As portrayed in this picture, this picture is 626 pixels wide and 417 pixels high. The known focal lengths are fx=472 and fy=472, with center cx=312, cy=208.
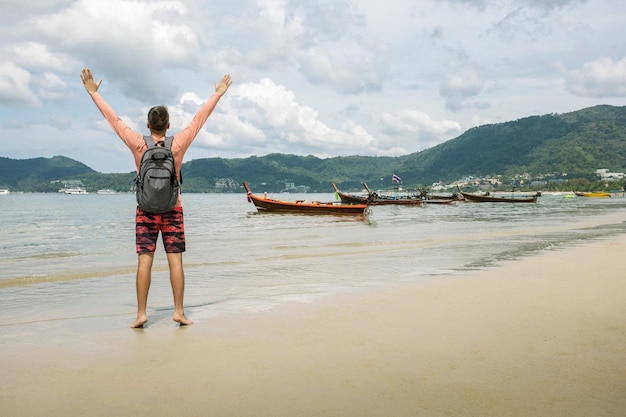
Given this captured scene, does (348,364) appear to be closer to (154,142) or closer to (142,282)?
(142,282)

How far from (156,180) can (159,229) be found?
61 cm

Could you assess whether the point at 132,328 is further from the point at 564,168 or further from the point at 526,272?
the point at 564,168

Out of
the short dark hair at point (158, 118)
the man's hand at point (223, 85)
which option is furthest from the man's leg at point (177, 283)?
the man's hand at point (223, 85)

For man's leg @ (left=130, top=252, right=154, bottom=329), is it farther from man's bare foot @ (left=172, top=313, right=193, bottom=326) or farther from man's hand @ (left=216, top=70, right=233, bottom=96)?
man's hand @ (left=216, top=70, right=233, bottom=96)

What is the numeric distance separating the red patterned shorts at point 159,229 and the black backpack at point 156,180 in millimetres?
185

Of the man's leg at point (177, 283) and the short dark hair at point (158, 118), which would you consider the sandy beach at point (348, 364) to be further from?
the short dark hair at point (158, 118)

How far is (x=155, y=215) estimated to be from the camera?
4.54 metres

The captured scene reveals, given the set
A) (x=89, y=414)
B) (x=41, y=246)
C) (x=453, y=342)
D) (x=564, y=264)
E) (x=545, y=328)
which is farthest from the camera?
(x=41, y=246)

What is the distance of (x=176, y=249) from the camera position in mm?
4668

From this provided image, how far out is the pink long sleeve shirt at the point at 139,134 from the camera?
4.47 metres

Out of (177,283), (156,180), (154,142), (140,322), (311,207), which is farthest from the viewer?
(311,207)

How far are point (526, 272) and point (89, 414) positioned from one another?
715cm

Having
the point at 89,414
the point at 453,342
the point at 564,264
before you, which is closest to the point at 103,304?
the point at 89,414

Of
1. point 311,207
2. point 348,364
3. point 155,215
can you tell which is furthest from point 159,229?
point 311,207
